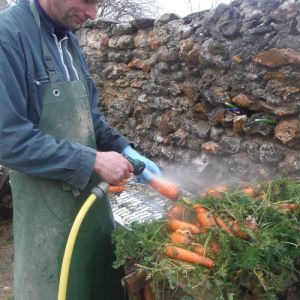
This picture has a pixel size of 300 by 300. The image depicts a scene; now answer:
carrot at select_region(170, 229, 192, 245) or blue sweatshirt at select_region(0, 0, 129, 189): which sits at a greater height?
blue sweatshirt at select_region(0, 0, 129, 189)

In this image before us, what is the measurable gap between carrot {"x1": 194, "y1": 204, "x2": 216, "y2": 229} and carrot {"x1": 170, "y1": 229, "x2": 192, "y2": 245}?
0.34ft

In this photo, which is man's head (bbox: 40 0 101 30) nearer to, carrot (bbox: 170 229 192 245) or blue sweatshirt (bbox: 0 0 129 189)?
blue sweatshirt (bbox: 0 0 129 189)

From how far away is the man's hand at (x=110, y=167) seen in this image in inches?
69.2

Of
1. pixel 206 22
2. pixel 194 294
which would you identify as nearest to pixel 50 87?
pixel 194 294

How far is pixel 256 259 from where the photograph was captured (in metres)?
1.55

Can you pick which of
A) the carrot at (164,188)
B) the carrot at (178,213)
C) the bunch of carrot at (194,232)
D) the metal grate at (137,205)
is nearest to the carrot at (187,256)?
the bunch of carrot at (194,232)

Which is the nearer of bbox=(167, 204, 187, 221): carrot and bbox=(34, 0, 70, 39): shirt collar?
bbox=(34, 0, 70, 39): shirt collar

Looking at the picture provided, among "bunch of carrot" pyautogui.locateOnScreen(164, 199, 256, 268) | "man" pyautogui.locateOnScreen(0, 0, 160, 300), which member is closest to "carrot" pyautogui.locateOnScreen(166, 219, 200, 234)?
"bunch of carrot" pyautogui.locateOnScreen(164, 199, 256, 268)

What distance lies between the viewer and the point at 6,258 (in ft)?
14.0

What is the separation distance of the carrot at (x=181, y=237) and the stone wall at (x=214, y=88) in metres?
1.46

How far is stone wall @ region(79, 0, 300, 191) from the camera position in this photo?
2.89 meters

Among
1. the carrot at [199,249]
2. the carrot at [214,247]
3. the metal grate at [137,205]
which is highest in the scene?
the carrot at [199,249]

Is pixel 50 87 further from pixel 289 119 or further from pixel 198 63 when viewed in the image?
pixel 198 63

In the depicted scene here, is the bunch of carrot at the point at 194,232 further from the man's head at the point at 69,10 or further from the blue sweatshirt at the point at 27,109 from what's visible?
the man's head at the point at 69,10
